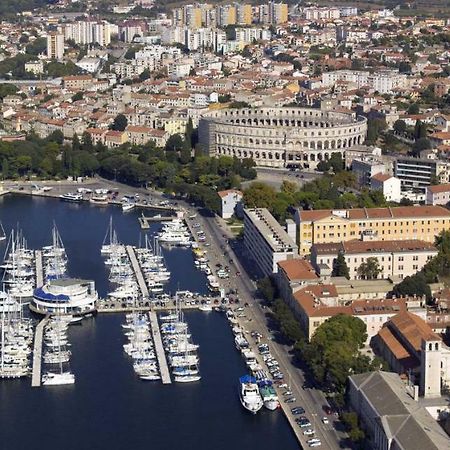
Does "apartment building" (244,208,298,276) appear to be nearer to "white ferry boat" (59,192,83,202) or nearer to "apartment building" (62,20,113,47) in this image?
"white ferry boat" (59,192,83,202)

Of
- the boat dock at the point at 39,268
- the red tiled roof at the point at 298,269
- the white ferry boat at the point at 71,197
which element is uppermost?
the red tiled roof at the point at 298,269

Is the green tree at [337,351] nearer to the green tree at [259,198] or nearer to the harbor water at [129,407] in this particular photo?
the harbor water at [129,407]

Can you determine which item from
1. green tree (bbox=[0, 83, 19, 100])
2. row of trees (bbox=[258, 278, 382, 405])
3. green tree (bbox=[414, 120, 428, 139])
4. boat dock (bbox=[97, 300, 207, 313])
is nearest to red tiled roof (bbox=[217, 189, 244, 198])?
boat dock (bbox=[97, 300, 207, 313])

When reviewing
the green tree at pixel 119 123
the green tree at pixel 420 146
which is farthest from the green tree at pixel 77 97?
the green tree at pixel 420 146

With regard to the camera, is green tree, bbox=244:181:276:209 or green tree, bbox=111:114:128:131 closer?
green tree, bbox=244:181:276:209

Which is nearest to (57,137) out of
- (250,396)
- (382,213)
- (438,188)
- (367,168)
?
(367,168)

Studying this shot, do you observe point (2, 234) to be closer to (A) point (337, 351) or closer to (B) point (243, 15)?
(A) point (337, 351)
